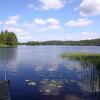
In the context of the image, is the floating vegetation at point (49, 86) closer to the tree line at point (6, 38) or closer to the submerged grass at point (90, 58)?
the submerged grass at point (90, 58)

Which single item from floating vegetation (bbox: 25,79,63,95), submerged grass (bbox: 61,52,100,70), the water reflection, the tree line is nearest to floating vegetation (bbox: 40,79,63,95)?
floating vegetation (bbox: 25,79,63,95)

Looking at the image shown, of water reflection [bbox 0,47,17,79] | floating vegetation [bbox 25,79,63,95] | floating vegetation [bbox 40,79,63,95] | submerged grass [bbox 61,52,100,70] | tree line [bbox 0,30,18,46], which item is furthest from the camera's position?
tree line [bbox 0,30,18,46]

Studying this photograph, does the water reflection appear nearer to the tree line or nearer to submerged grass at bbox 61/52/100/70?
submerged grass at bbox 61/52/100/70

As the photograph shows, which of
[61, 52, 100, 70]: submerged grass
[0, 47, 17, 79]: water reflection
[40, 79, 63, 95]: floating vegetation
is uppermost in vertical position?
[61, 52, 100, 70]: submerged grass

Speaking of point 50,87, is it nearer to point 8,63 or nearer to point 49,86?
point 49,86

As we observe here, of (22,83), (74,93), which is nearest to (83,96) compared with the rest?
(74,93)

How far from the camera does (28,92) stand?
691 inches

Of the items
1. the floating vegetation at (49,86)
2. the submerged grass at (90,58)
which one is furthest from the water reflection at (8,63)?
the submerged grass at (90,58)

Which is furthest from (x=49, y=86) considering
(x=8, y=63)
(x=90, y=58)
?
(x=8, y=63)

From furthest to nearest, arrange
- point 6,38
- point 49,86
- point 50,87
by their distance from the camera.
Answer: point 6,38 < point 49,86 < point 50,87

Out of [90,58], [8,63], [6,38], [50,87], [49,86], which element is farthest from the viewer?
[6,38]

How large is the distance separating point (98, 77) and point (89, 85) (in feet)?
6.18

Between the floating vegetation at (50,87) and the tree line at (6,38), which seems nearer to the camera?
the floating vegetation at (50,87)

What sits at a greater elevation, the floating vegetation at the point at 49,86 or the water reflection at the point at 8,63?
the water reflection at the point at 8,63
